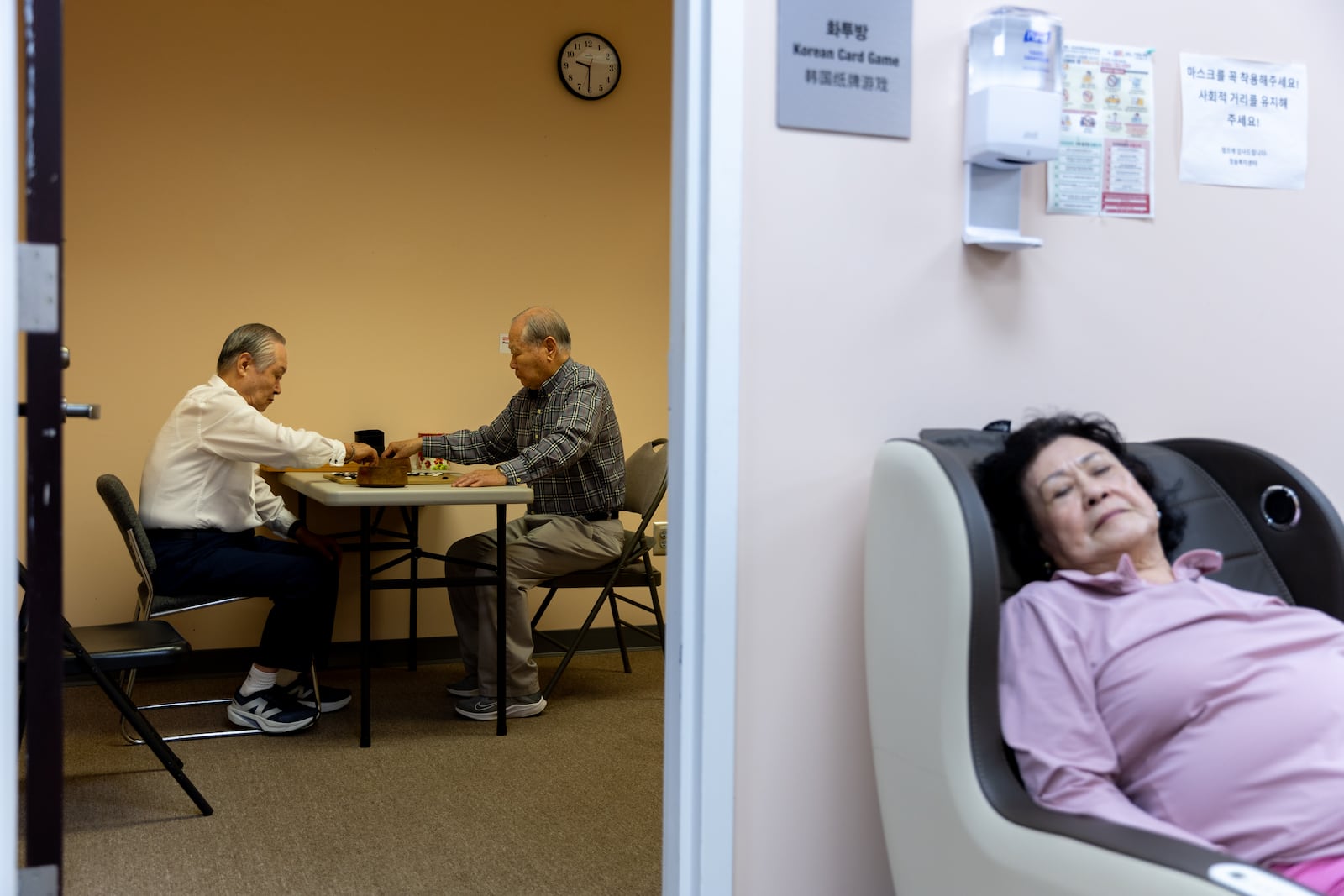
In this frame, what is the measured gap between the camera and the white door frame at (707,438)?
6.04 feet

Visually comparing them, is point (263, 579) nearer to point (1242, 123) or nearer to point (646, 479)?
point (646, 479)

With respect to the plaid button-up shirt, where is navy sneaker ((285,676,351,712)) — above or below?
below

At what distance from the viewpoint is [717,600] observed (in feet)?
6.09

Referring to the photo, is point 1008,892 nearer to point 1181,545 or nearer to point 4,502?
point 1181,545

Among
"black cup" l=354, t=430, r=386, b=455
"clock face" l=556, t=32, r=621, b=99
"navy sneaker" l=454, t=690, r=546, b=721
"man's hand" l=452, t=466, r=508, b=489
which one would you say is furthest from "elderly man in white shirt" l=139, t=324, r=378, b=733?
"clock face" l=556, t=32, r=621, b=99

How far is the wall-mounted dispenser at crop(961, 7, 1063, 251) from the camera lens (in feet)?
6.22

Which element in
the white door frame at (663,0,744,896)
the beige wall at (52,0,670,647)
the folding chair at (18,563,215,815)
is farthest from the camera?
the beige wall at (52,0,670,647)

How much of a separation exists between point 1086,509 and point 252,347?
10.1ft

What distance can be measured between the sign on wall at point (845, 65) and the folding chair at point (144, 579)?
2564mm

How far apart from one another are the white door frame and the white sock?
2425mm

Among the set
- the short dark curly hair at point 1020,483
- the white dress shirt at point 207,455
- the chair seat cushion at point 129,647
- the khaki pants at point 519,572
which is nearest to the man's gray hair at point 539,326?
the khaki pants at point 519,572

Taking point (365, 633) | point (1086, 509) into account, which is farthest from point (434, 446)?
point (1086, 509)

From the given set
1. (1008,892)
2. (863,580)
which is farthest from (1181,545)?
(1008,892)

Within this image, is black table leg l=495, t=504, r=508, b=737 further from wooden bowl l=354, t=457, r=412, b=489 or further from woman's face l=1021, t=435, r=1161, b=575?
woman's face l=1021, t=435, r=1161, b=575
